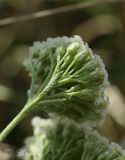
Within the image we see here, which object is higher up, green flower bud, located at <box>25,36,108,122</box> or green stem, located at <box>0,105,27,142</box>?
green flower bud, located at <box>25,36,108,122</box>

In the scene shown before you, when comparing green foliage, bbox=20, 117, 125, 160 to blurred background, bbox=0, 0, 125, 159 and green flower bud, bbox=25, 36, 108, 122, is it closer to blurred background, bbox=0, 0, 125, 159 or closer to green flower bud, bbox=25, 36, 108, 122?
green flower bud, bbox=25, 36, 108, 122

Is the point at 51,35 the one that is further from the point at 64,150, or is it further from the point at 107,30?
the point at 64,150

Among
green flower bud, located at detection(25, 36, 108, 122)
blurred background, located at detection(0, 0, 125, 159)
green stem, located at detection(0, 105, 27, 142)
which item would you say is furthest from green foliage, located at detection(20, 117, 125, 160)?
blurred background, located at detection(0, 0, 125, 159)

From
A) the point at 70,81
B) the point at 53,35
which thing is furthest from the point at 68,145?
the point at 53,35

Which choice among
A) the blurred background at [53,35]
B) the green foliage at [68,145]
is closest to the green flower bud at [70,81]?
the green foliage at [68,145]

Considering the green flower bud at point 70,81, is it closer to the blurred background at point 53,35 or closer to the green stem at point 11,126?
the green stem at point 11,126

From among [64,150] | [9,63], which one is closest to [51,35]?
[9,63]
